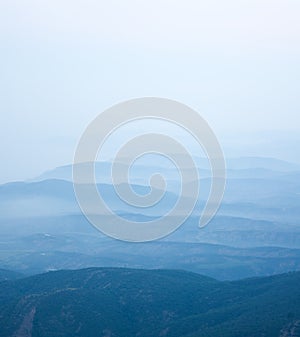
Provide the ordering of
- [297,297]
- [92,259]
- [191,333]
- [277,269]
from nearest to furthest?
[191,333] < [297,297] < [277,269] < [92,259]

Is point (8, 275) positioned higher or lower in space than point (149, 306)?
higher

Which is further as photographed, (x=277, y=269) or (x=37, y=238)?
(x=37, y=238)

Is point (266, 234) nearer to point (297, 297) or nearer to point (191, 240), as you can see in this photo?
point (191, 240)

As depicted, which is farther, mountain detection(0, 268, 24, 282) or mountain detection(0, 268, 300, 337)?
mountain detection(0, 268, 24, 282)

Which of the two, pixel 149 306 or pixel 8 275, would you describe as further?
pixel 8 275

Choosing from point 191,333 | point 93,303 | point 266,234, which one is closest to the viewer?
point 191,333

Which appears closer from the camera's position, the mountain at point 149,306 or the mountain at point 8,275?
the mountain at point 149,306

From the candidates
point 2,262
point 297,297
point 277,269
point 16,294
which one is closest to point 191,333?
point 297,297
